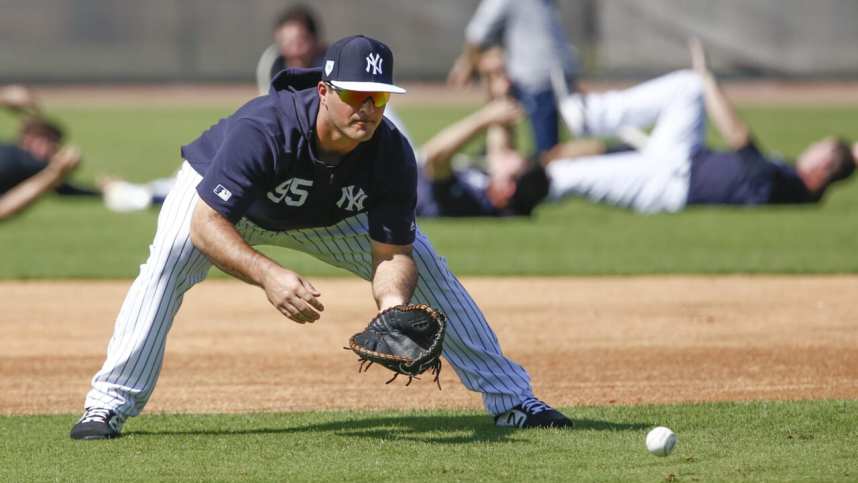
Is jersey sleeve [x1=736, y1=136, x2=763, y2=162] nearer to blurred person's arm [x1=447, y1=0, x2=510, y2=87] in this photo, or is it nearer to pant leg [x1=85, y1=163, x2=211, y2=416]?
blurred person's arm [x1=447, y1=0, x2=510, y2=87]

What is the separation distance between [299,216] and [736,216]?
307 inches

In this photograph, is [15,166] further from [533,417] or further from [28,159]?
[533,417]

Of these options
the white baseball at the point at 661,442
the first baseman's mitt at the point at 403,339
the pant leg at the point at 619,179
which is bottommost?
the pant leg at the point at 619,179

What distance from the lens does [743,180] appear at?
12.2 meters

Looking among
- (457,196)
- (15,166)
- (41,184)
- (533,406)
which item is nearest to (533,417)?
(533,406)

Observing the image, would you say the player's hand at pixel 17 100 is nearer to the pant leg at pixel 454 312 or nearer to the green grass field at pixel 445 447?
the green grass field at pixel 445 447

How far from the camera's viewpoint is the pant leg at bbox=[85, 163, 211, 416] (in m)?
4.86

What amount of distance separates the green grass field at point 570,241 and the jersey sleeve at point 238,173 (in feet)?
15.5

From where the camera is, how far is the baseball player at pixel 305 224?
451 centimetres

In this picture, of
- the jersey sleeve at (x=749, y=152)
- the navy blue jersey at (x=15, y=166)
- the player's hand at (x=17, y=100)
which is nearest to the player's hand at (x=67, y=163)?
the player's hand at (x=17, y=100)

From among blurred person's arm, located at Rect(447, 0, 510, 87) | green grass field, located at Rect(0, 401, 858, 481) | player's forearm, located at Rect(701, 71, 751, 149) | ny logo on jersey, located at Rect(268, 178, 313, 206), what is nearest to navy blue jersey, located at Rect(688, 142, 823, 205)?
player's forearm, located at Rect(701, 71, 751, 149)

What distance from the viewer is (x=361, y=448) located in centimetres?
466

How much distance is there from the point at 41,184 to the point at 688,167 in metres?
5.44

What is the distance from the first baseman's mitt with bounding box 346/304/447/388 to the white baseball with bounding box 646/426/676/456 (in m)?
0.75
